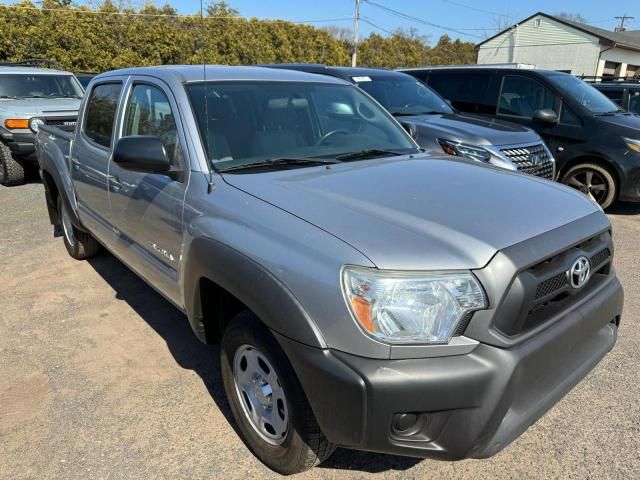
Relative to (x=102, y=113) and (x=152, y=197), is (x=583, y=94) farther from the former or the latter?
(x=152, y=197)

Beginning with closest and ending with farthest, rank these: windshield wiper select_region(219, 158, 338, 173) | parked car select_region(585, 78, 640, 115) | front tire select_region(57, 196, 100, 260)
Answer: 1. windshield wiper select_region(219, 158, 338, 173)
2. front tire select_region(57, 196, 100, 260)
3. parked car select_region(585, 78, 640, 115)

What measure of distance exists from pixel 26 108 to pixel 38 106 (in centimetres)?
26

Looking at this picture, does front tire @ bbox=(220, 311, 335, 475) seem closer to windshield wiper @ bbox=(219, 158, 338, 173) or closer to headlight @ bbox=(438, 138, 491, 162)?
windshield wiper @ bbox=(219, 158, 338, 173)

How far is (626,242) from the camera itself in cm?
574

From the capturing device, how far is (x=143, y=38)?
22.4 meters

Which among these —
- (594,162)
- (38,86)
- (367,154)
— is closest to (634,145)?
Answer: (594,162)

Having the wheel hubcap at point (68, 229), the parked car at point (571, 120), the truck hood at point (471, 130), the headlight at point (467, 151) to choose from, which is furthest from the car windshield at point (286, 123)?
the parked car at point (571, 120)

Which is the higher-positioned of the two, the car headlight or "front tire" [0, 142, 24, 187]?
the car headlight

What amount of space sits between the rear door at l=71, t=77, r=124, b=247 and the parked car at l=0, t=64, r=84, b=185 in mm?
3884

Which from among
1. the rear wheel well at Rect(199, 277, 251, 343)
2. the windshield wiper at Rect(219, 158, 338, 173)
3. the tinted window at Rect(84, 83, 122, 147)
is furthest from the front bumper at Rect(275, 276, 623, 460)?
the tinted window at Rect(84, 83, 122, 147)

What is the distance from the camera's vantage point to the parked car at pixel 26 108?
27.1ft

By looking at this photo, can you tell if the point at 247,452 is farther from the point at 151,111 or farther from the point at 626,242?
the point at 626,242

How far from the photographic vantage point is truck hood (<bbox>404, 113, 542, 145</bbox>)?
5638 mm

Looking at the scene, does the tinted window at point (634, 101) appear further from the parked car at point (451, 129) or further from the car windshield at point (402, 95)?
the car windshield at point (402, 95)
